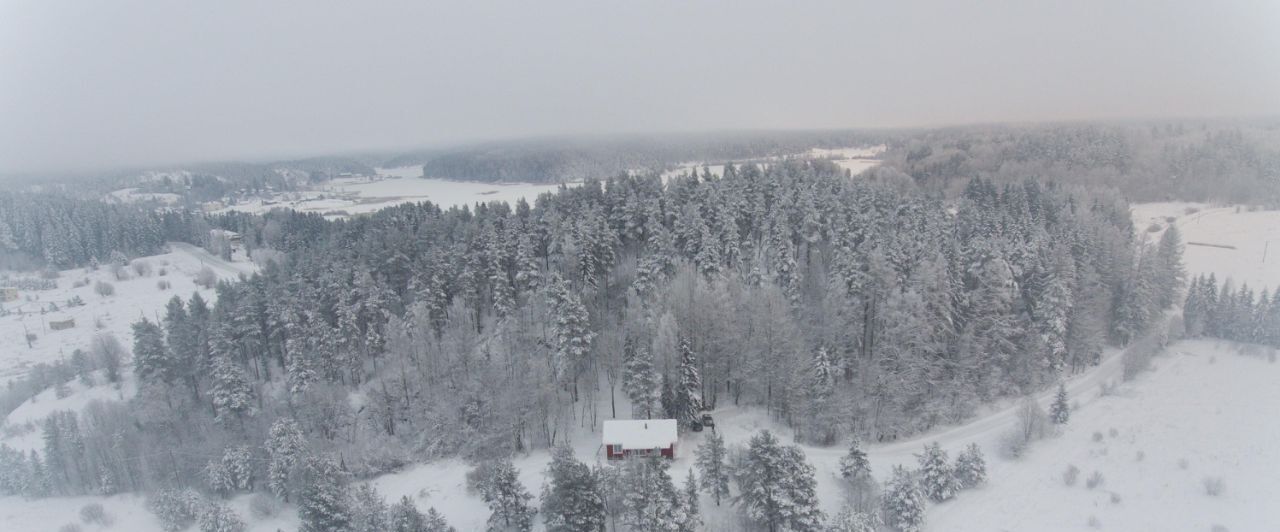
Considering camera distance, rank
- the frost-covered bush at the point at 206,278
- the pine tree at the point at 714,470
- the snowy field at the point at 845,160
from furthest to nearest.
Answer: the snowy field at the point at 845,160 < the frost-covered bush at the point at 206,278 < the pine tree at the point at 714,470

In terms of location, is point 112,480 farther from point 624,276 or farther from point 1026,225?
point 1026,225

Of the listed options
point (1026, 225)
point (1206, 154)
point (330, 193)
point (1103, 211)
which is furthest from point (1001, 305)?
point (330, 193)

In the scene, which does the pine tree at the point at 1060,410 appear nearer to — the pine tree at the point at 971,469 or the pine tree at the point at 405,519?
the pine tree at the point at 971,469

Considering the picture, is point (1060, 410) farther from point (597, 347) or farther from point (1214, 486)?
point (597, 347)

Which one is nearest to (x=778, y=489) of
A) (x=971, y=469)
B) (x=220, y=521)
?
(x=971, y=469)

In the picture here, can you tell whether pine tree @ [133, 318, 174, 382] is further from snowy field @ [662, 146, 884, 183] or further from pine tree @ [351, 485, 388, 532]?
snowy field @ [662, 146, 884, 183]

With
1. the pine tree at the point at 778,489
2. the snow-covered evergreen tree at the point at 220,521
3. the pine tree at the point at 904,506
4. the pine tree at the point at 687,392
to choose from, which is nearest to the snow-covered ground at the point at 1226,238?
the pine tree at the point at 904,506

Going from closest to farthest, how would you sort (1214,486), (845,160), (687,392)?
(1214,486) → (687,392) → (845,160)
